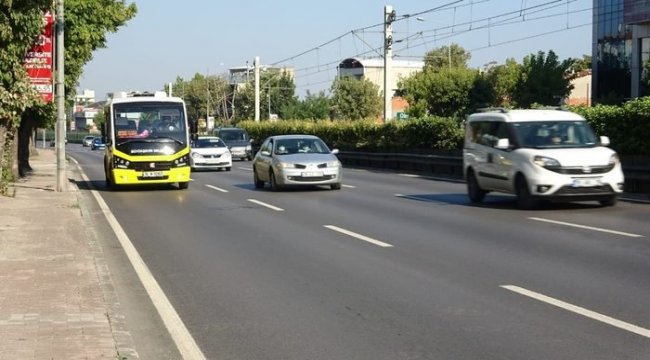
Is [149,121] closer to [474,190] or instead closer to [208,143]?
[474,190]

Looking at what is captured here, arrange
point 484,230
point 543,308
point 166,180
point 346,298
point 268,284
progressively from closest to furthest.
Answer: point 543,308
point 346,298
point 268,284
point 484,230
point 166,180

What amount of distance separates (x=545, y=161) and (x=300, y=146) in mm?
9591

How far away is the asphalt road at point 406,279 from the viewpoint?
735cm

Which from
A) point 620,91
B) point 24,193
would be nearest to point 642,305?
point 24,193

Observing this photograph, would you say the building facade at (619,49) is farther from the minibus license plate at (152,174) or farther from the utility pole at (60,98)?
the utility pole at (60,98)

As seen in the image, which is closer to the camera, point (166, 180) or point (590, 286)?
point (590, 286)

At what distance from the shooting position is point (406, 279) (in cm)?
1030

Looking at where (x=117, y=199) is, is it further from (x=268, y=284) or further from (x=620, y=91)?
(x=620, y=91)

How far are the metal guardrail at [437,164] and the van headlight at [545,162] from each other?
4548mm

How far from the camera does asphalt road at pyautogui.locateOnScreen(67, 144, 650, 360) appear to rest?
735 cm

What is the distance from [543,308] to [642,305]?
893 millimetres

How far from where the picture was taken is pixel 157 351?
728cm

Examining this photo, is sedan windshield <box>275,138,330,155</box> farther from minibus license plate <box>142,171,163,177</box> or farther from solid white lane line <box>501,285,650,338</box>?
solid white lane line <box>501,285,650,338</box>

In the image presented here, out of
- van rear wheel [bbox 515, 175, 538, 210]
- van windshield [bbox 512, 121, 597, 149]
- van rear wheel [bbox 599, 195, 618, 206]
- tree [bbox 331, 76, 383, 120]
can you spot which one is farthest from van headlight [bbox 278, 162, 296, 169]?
tree [bbox 331, 76, 383, 120]
